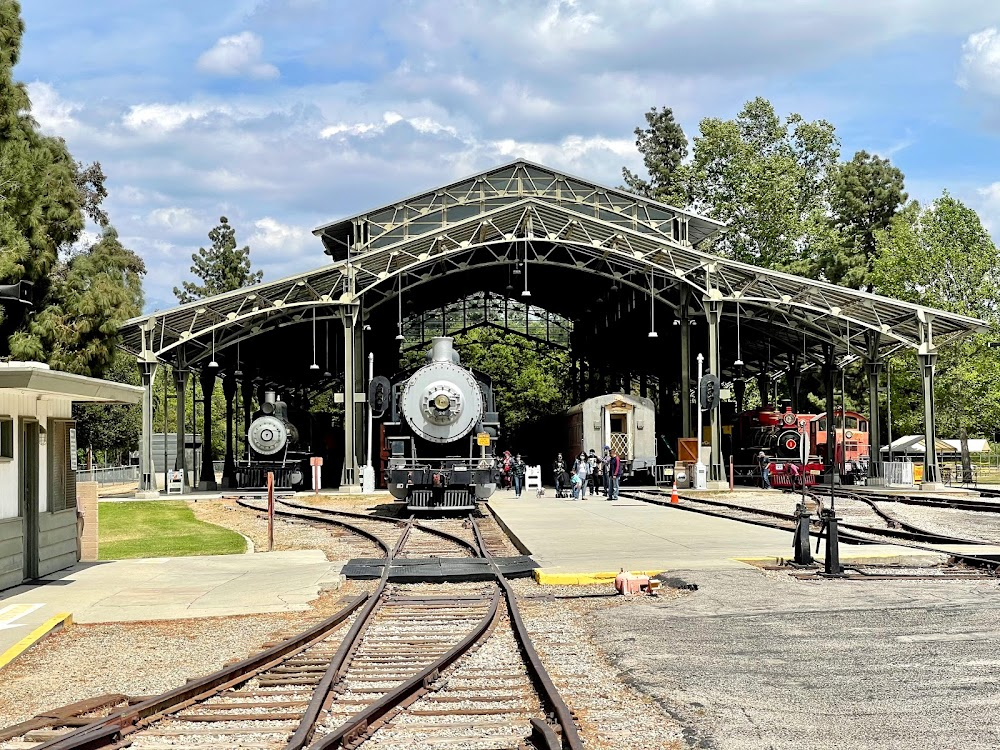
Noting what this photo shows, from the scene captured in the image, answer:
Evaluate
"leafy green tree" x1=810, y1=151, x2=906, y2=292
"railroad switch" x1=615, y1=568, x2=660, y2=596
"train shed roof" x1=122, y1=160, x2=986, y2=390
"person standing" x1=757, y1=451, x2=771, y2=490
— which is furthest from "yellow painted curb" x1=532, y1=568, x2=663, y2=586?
"leafy green tree" x1=810, y1=151, x2=906, y2=292

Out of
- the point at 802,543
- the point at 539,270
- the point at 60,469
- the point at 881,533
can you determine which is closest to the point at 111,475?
the point at 539,270

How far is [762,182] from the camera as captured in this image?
61656 mm

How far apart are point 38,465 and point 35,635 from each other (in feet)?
14.2

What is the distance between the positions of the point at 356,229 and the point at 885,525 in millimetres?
26073

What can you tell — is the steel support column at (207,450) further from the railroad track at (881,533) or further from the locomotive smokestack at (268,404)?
the railroad track at (881,533)

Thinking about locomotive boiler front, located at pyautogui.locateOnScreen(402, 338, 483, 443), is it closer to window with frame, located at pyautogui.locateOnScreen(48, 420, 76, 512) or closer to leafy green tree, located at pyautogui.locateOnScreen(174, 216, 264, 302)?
window with frame, located at pyautogui.locateOnScreen(48, 420, 76, 512)

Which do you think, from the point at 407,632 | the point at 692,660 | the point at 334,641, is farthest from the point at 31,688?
the point at 692,660

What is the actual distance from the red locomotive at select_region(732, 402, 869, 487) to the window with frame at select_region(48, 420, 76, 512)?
2749cm

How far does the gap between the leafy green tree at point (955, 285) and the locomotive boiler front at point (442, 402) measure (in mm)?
26902

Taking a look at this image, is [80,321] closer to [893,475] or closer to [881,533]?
[881,533]

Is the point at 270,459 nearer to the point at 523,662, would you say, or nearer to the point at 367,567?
the point at 367,567

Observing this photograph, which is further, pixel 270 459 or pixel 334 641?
pixel 270 459

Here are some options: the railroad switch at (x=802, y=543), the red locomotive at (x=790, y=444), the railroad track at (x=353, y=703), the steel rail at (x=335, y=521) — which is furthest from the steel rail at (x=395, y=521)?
the red locomotive at (x=790, y=444)

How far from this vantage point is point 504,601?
12414mm
